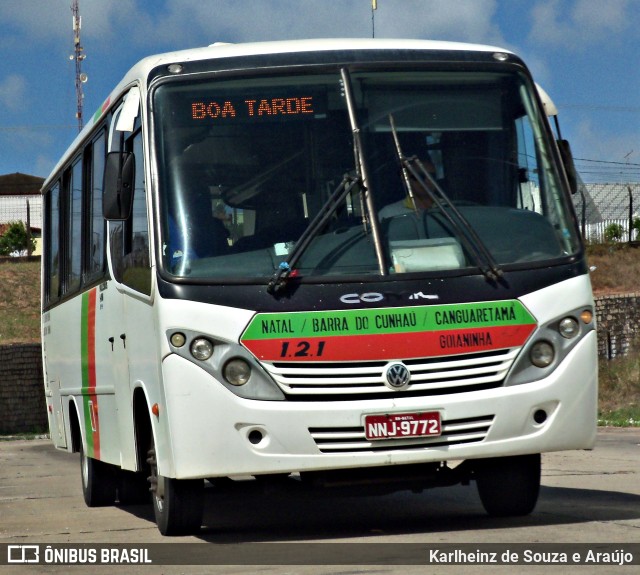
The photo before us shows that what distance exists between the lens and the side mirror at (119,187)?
8648 mm

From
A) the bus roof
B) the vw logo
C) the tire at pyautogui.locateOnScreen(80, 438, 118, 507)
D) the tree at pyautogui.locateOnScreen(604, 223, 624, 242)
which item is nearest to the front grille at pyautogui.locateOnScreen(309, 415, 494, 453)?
the vw logo

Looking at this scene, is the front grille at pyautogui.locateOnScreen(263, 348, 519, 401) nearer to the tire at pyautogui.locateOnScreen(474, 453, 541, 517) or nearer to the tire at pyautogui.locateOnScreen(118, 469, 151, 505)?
the tire at pyautogui.locateOnScreen(474, 453, 541, 517)

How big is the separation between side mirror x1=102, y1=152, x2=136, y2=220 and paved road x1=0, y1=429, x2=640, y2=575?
1.91 m

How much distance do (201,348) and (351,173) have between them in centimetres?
141

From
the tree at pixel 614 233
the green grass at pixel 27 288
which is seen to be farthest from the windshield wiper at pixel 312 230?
the tree at pixel 614 233

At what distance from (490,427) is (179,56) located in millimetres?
3017

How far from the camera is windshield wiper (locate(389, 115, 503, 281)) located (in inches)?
324

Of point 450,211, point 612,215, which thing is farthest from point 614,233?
point 450,211

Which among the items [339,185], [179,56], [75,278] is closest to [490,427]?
[339,185]

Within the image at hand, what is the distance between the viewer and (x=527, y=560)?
712 cm

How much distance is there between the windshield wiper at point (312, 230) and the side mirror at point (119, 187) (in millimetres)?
1172

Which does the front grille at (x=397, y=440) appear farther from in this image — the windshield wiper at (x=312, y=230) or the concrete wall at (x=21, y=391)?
the concrete wall at (x=21, y=391)

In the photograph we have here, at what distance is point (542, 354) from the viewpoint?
8.21 metres

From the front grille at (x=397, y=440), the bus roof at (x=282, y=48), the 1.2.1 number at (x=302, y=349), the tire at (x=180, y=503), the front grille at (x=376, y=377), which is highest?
the bus roof at (x=282, y=48)
